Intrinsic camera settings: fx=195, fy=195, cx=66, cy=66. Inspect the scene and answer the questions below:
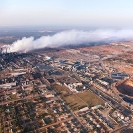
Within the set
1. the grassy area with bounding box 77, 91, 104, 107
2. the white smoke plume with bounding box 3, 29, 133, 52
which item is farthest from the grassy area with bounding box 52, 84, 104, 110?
the white smoke plume with bounding box 3, 29, 133, 52

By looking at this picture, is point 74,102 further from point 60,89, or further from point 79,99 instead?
point 60,89

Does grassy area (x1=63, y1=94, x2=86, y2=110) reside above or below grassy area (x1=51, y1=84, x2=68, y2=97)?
below

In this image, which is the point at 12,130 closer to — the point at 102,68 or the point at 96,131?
the point at 96,131

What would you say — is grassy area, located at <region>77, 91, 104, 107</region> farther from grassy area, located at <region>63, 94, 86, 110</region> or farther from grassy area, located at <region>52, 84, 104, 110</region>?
grassy area, located at <region>63, 94, 86, 110</region>

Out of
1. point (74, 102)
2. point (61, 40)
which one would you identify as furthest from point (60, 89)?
point (61, 40)

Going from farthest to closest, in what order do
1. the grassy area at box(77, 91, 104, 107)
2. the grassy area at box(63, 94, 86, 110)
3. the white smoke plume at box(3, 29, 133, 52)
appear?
1. the white smoke plume at box(3, 29, 133, 52)
2. the grassy area at box(77, 91, 104, 107)
3. the grassy area at box(63, 94, 86, 110)

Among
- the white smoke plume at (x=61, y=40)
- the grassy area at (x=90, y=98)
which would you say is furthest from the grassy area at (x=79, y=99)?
the white smoke plume at (x=61, y=40)

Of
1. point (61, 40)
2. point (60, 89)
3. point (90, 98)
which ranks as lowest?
point (90, 98)

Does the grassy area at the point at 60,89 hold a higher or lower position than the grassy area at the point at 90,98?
higher

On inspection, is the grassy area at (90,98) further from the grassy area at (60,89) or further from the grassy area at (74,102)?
the grassy area at (60,89)
